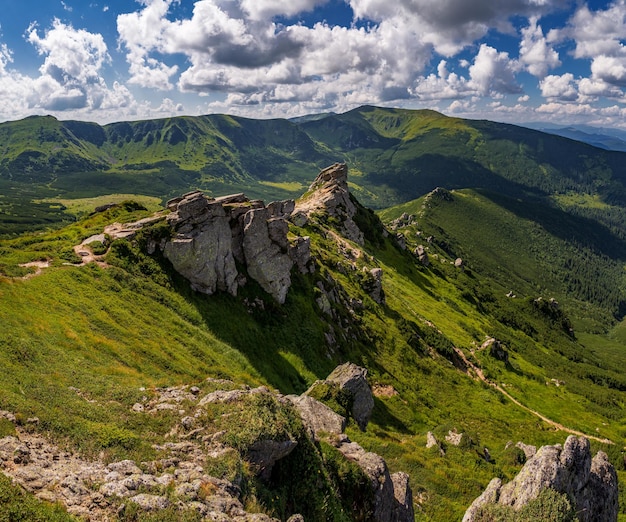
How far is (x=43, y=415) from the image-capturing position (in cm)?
2052

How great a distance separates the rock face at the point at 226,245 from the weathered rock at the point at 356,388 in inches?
855

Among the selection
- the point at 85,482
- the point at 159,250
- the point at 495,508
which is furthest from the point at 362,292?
the point at 85,482

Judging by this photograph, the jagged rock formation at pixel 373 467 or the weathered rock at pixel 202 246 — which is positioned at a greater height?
the weathered rock at pixel 202 246

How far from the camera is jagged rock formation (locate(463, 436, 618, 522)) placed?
2694 centimetres

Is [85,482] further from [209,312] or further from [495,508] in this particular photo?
[209,312]

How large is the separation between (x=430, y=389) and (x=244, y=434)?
6314 centimetres

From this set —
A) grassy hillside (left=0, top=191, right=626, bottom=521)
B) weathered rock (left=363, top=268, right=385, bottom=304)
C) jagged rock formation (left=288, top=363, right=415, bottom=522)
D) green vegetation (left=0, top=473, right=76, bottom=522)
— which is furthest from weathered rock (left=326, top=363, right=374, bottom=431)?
weathered rock (left=363, top=268, right=385, bottom=304)

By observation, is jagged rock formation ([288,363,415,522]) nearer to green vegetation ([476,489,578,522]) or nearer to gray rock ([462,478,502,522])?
gray rock ([462,478,502,522])

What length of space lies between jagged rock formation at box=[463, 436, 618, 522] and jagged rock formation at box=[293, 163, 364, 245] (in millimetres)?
121400

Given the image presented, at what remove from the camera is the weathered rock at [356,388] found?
4491 cm

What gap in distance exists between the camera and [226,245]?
62062mm

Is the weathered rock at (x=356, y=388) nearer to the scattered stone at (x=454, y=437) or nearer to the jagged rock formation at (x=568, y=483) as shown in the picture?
the scattered stone at (x=454, y=437)

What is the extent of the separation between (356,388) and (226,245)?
3158 centimetres

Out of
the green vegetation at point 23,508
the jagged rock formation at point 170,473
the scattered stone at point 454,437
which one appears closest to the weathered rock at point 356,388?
the scattered stone at point 454,437
